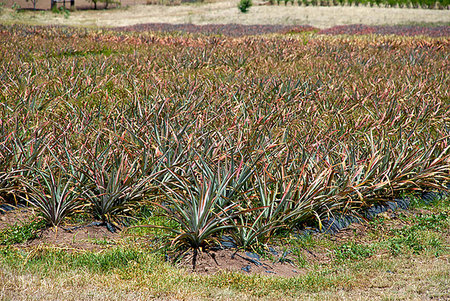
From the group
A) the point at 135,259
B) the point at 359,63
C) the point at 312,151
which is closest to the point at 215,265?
the point at 135,259

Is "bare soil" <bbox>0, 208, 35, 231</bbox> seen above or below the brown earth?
above

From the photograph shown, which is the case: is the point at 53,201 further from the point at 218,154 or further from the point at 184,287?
the point at 218,154

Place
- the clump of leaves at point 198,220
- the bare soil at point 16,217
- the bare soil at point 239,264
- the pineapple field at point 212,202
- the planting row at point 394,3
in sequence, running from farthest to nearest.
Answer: the planting row at point 394,3 → the bare soil at point 16,217 → the clump of leaves at point 198,220 → the bare soil at point 239,264 → the pineapple field at point 212,202

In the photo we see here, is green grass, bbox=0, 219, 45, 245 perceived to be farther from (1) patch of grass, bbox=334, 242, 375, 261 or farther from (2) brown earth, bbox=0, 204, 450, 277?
(1) patch of grass, bbox=334, 242, 375, 261

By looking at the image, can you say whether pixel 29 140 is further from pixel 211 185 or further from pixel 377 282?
pixel 377 282

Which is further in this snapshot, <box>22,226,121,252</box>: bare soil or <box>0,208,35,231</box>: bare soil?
<box>0,208,35,231</box>: bare soil

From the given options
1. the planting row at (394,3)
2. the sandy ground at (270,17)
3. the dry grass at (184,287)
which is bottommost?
the dry grass at (184,287)

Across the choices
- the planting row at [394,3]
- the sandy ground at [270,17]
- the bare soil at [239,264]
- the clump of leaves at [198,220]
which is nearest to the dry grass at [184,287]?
the bare soil at [239,264]

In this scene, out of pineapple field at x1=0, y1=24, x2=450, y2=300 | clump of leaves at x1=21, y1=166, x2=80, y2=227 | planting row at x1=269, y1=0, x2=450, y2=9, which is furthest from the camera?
planting row at x1=269, y1=0, x2=450, y2=9

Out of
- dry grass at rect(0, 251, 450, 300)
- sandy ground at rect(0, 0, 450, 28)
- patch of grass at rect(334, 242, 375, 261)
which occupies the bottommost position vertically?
patch of grass at rect(334, 242, 375, 261)

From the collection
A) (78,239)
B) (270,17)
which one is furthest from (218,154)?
(270,17)

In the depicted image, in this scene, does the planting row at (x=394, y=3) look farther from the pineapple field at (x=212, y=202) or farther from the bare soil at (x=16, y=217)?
the bare soil at (x=16, y=217)

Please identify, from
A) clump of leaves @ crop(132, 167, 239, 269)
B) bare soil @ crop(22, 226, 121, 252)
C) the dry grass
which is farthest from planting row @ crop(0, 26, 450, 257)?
the dry grass

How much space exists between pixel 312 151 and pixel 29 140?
121 inches
